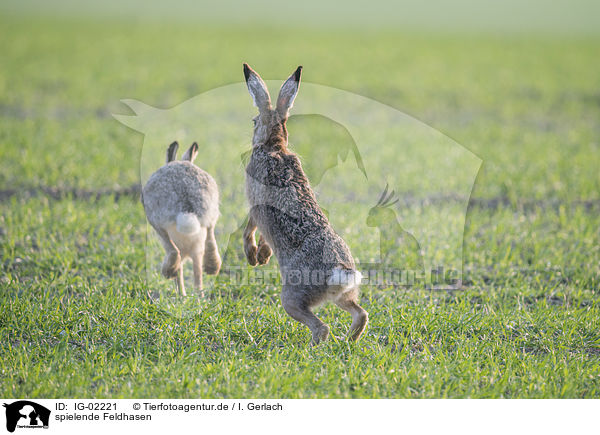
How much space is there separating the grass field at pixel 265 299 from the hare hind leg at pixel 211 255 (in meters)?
0.22

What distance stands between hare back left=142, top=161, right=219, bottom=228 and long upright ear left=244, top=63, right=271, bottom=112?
2.93 feet

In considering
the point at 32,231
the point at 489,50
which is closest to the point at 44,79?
the point at 32,231

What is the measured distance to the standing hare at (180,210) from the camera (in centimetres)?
524

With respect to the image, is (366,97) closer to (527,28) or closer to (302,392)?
(302,392)

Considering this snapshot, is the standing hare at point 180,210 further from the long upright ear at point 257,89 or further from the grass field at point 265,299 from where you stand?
the long upright ear at point 257,89

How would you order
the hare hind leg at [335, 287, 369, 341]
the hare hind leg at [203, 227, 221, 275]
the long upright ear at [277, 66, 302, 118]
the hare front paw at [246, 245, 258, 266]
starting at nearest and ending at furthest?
the hare hind leg at [335, 287, 369, 341]
the long upright ear at [277, 66, 302, 118]
the hare front paw at [246, 245, 258, 266]
the hare hind leg at [203, 227, 221, 275]

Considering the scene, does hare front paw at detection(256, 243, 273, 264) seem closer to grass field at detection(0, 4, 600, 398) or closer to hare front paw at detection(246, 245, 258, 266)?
hare front paw at detection(246, 245, 258, 266)

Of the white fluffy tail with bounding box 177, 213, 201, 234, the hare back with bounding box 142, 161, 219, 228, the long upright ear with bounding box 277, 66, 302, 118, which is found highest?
the long upright ear with bounding box 277, 66, 302, 118

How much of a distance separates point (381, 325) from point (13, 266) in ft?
12.1

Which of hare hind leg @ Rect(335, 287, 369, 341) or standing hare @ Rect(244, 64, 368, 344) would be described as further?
hare hind leg @ Rect(335, 287, 369, 341)

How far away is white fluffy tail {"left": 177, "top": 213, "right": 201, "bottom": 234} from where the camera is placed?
5.10m

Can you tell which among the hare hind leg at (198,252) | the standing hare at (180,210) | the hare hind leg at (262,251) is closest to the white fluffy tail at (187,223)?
the standing hare at (180,210)
